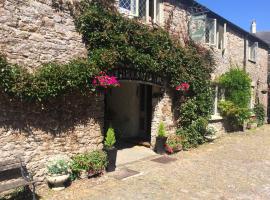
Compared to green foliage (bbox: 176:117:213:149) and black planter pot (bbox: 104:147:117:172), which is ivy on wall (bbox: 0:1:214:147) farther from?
black planter pot (bbox: 104:147:117:172)

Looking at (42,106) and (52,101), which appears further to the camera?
(52,101)

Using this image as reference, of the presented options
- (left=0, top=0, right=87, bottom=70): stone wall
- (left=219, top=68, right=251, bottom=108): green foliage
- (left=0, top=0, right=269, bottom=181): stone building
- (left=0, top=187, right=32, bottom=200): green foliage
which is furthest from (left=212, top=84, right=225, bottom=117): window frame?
(left=0, top=187, right=32, bottom=200): green foliage

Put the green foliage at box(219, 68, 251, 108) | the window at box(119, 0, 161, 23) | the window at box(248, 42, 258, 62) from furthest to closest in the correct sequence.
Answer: the window at box(248, 42, 258, 62) → the green foliage at box(219, 68, 251, 108) → the window at box(119, 0, 161, 23)

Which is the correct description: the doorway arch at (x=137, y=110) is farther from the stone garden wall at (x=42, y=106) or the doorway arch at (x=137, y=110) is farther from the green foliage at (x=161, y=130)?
the stone garden wall at (x=42, y=106)

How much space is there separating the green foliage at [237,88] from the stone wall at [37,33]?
8341 millimetres

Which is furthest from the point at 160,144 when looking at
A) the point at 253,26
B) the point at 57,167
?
the point at 253,26

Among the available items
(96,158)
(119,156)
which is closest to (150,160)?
(119,156)

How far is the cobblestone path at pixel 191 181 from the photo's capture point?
5941 mm

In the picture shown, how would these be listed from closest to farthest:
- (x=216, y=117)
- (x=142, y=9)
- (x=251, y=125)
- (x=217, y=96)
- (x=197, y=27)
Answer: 1. (x=142, y=9)
2. (x=197, y=27)
3. (x=216, y=117)
4. (x=217, y=96)
5. (x=251, y=125)

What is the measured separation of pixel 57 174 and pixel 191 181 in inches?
120

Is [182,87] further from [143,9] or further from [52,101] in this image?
[52,101]

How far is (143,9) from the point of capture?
950 cm

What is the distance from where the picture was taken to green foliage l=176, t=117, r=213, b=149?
1017 cm

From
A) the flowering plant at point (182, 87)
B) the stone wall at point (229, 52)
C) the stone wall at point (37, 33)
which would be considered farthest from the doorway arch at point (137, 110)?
the stone wall at point (37, 33)
